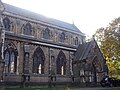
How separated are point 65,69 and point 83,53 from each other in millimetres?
4289

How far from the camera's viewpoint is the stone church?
30.6 metres

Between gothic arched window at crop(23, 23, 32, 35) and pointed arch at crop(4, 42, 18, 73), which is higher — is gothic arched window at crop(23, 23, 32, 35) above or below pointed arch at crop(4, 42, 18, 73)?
above

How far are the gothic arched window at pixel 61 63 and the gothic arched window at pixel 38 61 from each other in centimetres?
351

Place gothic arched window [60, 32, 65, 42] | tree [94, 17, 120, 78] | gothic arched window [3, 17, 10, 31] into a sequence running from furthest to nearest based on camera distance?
gothic arched window [60, 32, 65, 42] → gothic arched window [3, 17, 10, 31] → tree [94, 17, 120, 78]

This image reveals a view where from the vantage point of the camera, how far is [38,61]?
1350 inches

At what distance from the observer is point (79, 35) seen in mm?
44969

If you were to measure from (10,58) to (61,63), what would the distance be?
33.2ft

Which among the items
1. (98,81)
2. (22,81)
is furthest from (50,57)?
(98,81)

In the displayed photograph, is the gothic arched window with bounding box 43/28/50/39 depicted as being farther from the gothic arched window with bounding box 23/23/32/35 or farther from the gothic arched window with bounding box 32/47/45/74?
the gothic arched window with bounding box 32/47/45/74

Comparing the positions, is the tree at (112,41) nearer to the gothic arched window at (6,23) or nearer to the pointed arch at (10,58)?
the pointed arch at (10,58)

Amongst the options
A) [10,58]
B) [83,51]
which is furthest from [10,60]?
[83,51]

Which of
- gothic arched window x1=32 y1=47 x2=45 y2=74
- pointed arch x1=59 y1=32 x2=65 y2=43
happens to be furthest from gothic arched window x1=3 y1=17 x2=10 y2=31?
pointed arch x1=59 y1=32 x2=65 y2=43

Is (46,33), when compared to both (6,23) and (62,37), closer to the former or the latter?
(62,37)

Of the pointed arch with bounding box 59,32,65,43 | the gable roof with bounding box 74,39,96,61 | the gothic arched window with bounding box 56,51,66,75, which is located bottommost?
the gothic arched window with bounding box 56,51,66,75
